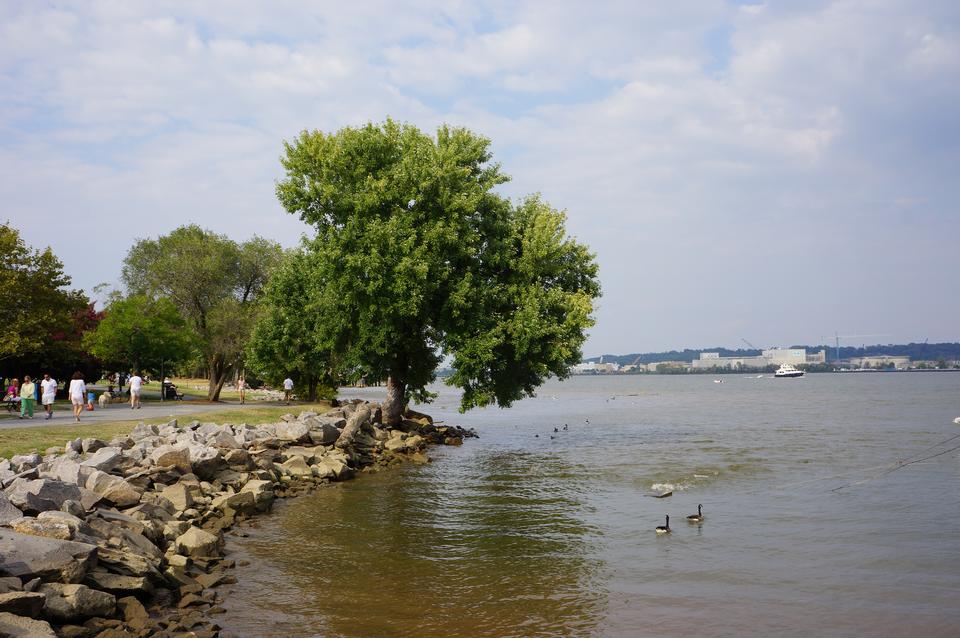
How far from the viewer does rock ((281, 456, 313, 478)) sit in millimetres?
24208

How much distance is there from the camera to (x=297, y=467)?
24578 millimetres

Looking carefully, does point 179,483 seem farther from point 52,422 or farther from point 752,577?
point 52,422

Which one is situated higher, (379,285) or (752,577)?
(379,285)

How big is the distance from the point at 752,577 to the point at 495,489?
11555 mm

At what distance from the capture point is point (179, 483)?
1834cm

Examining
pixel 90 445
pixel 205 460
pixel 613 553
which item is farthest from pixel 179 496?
pixel 613 553

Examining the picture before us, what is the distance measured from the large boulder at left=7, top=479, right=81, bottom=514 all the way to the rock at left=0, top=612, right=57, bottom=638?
14.5 ft

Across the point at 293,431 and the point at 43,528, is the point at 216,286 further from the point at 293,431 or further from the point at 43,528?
the point at 43,528

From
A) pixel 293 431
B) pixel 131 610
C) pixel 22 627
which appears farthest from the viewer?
pixel 293 431

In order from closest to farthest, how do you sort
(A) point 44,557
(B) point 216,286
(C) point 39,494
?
(A) point 44,557 < (C) point 39,494 < (B) point 216,286

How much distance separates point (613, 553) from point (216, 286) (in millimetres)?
45942

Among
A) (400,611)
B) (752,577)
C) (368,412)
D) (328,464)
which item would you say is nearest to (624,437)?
(368,412)

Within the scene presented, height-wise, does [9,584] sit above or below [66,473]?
below

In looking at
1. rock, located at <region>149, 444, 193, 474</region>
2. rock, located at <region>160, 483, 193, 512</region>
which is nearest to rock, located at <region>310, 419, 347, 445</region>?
rock, located at <region>149, 444, 193, 474</region>
